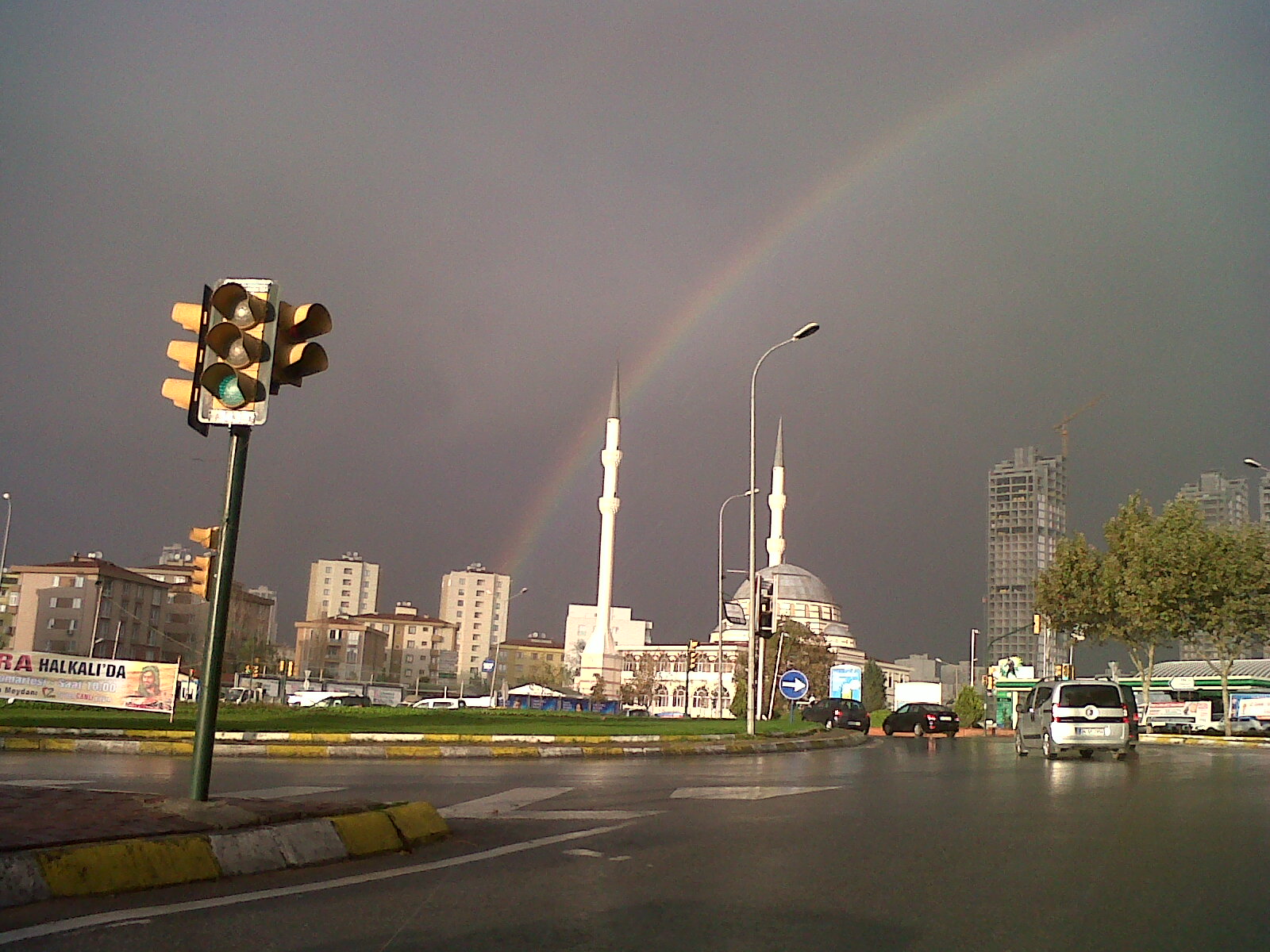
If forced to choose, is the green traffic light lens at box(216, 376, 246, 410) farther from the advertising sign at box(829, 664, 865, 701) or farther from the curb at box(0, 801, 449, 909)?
the advertising sign at box(829, 664, 865, 701)

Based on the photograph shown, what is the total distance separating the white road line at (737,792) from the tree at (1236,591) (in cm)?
3556

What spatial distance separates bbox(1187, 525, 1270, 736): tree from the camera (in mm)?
43875

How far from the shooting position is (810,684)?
8338 cm

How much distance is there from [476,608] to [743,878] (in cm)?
17451

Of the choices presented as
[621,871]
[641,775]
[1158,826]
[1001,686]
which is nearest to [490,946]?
[621,871]

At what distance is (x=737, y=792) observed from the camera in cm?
1311

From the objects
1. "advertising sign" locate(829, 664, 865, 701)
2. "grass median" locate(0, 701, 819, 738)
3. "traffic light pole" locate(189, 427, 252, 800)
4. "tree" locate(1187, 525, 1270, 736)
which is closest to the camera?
"traffic light pole" locate(189, 427, 252, 800)

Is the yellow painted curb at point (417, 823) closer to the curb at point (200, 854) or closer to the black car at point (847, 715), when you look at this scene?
the curb at point (200, 854)

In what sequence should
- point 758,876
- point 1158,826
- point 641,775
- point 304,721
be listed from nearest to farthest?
point 758,876 → point 1158,826 → point 641,775 → point 304,721

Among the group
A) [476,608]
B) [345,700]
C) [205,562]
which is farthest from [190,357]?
[476,608]

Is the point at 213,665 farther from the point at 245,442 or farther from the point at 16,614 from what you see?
the point at 16,614

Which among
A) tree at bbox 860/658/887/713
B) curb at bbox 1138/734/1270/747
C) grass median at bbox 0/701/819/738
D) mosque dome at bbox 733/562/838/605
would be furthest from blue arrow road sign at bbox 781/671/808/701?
mosque dome at bbox 733/562/838/605

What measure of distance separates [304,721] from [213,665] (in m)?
22.5

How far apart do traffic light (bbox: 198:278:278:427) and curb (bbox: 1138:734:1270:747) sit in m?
38.1
